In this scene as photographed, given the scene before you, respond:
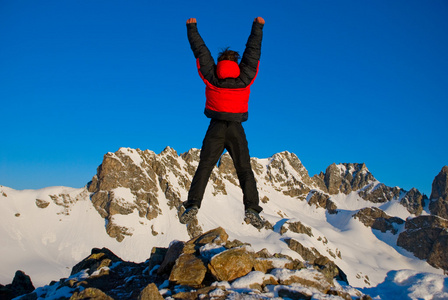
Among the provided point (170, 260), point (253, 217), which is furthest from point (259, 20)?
point (170, 260)

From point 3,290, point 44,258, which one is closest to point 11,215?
point 44,258

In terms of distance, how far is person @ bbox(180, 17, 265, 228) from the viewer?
9281 millimetres

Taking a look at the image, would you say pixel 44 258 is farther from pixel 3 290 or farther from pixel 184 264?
pixel 184 264

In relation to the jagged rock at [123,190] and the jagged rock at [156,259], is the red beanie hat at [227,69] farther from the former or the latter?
the jagged rock at [123,190]

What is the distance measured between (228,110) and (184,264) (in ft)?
22.7

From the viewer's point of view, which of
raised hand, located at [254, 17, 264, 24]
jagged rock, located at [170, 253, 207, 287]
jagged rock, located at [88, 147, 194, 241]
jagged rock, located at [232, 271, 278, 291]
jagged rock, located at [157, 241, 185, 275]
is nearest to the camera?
Result: raised hand, located at [254, 17, 264, 24]

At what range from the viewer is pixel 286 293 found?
36.3 ft

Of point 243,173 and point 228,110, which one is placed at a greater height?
point 228,110

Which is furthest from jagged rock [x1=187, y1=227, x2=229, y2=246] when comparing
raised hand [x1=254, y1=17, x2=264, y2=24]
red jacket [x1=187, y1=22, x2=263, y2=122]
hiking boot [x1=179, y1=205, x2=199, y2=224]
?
raised hand [x1=254, y1=17, x2=264, y2=24]

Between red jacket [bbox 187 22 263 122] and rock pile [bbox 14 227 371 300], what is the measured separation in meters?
5.61

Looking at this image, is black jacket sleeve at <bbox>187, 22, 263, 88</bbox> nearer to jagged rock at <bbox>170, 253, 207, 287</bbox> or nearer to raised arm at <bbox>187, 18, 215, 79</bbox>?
raised arm at <bbox>187, 18, 215, 79</bbox>

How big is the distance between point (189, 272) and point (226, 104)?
6901mm

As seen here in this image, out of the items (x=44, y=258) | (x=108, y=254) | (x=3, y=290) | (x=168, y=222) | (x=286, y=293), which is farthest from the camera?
(x=168, y=222)

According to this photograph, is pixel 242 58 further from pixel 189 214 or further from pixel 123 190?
pixel 123 190
